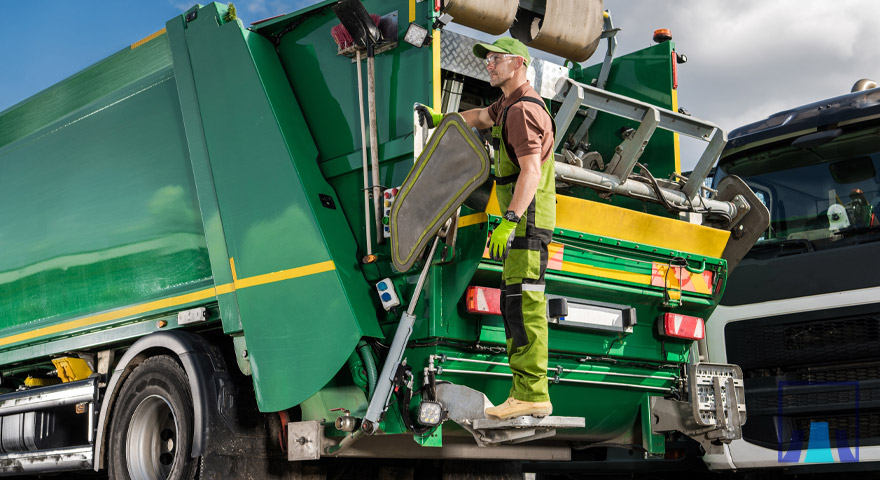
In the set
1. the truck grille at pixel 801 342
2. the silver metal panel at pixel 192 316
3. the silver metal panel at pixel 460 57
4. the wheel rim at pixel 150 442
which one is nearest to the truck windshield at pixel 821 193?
the truck grille at pixel 801 342

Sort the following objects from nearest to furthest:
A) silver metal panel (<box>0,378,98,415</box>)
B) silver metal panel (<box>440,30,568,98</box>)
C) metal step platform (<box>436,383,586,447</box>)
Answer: metal step platform (<box>436,383,586,447</box>) < silver metal panel (<box>440,30,568,98</box>) < silver metal panel (<box>0,378,98,415</box>)

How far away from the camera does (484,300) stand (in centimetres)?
381

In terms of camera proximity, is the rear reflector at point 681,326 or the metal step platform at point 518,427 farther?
the rear reflector at point 681,326

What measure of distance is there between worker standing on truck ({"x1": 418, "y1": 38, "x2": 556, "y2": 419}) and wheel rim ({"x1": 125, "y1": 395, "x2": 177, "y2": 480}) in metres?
1.79

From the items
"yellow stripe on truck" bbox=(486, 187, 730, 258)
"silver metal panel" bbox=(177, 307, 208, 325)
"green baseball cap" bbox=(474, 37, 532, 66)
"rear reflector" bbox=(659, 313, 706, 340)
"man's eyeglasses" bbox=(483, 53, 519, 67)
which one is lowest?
"rear reflector" bbox=(659, 313, 706, 340)

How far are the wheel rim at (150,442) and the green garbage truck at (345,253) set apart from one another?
0.4 inches

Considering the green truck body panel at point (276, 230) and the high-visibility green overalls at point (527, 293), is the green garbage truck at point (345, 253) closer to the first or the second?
the green truck body panel at point (276, 230)

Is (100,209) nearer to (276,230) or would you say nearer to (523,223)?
(276,230)

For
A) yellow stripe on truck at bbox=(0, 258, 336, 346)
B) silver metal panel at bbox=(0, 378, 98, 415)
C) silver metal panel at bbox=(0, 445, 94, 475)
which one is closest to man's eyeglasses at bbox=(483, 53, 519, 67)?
yellow stripe on truck at bbox=(0, 258, 336, 346)

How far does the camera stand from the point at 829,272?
202 inches

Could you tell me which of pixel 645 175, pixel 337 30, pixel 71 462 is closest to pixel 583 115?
pixel 645 175

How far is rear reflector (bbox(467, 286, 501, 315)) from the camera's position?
12.4ft

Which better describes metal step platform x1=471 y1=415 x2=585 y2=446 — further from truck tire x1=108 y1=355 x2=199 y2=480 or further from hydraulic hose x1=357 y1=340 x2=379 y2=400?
truck tire x1=108 y1=355 x2=199 y2=480

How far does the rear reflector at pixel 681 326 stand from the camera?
15.2ft
